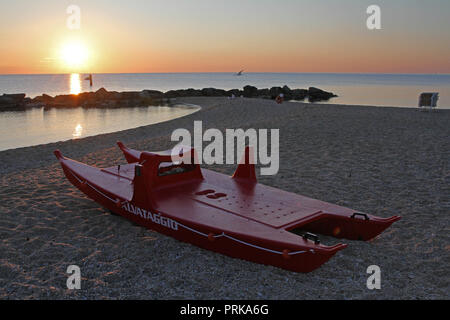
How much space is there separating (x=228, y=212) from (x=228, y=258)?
2.00ft

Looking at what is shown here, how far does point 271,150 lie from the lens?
10367mm

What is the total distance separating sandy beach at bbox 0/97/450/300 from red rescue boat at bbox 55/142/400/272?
0.70ft

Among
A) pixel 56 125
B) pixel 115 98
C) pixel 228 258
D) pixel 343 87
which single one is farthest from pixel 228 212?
pixel 343 87

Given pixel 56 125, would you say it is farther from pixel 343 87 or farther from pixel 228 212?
pixel 343 87

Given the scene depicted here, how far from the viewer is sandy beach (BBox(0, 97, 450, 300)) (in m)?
3.65

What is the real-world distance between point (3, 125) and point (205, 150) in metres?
18.7

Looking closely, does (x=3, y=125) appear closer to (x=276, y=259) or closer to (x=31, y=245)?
(x=31, y=245)

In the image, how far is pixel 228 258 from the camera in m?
4.20

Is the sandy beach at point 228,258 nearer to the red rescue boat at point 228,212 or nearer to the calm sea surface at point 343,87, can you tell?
the red rescue boat at point 228,212

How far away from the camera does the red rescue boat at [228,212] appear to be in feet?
12.6

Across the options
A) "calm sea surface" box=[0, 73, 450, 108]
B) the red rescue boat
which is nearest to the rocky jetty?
"calm sea surface" box=[0, 73, 450, 108]

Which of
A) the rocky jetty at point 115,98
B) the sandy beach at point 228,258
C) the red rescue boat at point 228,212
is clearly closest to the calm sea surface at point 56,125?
the rocky jetty at point 115,98

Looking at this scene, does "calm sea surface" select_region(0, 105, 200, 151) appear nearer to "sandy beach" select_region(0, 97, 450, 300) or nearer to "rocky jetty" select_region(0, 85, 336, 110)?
"rocky jetty" select_region(0, 85, 336, 110)
